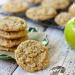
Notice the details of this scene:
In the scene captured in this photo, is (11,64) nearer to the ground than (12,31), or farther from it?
nearer to the ground

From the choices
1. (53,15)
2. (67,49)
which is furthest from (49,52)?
(53,15)

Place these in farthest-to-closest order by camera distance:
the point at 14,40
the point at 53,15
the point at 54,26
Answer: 1. the point at 53,15
2. the point at 54,26
3. the point at 14,40

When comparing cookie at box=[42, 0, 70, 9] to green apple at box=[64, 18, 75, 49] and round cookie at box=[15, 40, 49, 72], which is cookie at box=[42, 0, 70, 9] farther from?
round cookie at box=[15, 40, 49, 72]

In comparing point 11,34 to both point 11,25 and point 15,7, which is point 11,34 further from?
point 15,7

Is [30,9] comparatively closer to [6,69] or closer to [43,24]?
[43,24]

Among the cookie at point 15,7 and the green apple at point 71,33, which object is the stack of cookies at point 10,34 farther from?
the cookie at point 15,7
